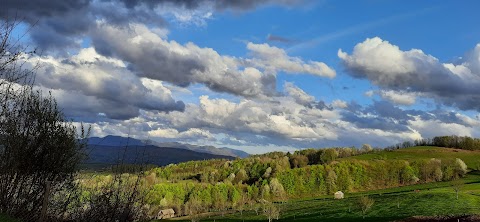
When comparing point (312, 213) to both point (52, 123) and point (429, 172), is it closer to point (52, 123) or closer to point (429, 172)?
point (429, 172)

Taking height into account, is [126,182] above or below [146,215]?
above

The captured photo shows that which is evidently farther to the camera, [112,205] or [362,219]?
[362,219]

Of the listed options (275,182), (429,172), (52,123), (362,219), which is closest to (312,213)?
(362,219)

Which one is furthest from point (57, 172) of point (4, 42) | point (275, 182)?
point (275, 182)

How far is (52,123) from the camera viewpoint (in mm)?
15336

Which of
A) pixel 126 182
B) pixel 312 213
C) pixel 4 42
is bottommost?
pixel 312 213

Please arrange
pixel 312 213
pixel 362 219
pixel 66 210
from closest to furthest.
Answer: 1. pixel 66 210
2. pixel 362 219
3. pixel 312 213

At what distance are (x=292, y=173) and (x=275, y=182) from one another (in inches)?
491

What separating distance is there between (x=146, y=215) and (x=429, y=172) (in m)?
184

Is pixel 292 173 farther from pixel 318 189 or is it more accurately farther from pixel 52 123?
pixel 52 123

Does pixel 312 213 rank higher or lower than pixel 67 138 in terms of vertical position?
lower

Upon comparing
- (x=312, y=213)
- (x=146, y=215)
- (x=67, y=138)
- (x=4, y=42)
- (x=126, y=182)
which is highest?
(x=4, y=42)

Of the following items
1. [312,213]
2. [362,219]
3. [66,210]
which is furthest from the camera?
[312,213]

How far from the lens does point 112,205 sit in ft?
47.4
